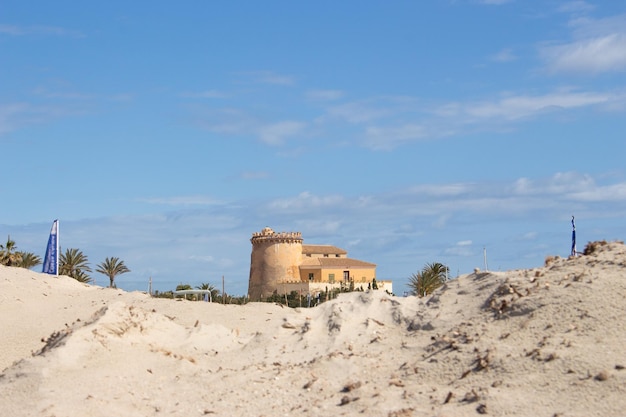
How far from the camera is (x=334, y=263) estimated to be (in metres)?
67.0

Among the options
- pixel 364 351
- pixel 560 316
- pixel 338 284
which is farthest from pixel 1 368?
pixel 338 284

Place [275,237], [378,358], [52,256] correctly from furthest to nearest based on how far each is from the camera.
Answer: [275,237] → [52,256] → [378,358]

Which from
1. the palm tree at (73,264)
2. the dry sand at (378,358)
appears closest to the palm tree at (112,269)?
the palm tree at (73,264)

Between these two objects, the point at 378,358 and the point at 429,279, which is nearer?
the point at 378,358

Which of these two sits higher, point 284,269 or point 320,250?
point 320,250

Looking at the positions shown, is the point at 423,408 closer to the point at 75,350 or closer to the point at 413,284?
the point at 75,350

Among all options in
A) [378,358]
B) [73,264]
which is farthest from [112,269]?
[378,358]

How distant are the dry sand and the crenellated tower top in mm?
48259

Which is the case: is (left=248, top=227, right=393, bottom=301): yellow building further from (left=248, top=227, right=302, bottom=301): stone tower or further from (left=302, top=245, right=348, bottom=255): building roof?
(left=302, top=245, right=348, bottom=255): building roof

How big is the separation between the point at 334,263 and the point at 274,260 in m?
4.95

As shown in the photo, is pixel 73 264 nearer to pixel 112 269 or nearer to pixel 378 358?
pixel 112 269

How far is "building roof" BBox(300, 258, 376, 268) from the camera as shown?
65.9m

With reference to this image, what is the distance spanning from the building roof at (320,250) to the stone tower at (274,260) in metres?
5.42

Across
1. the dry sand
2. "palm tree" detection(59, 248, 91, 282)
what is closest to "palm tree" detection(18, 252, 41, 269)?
"palm tree" detection(59, 248, 91, 282)
